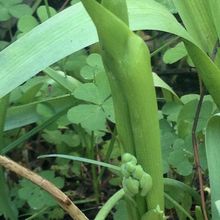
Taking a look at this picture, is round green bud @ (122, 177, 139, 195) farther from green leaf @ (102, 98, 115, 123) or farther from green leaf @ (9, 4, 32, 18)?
green leaf @ (9, 4, 32, 18)

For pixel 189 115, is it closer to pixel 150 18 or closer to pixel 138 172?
pixel 150 18

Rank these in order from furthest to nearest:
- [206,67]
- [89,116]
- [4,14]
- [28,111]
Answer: [4,14] < [28,111] < [89,116] < [206,67]

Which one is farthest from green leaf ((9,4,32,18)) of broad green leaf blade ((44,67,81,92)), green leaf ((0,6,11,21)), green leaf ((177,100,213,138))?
green leaf ((177,100,213,138))

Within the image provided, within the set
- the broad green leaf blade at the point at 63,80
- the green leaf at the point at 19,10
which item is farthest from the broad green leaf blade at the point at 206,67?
the green leaf at the point at 19,10

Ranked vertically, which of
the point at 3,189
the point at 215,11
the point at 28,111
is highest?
the point at 215,11

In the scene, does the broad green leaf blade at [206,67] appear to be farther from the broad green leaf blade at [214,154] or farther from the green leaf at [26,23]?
the green leaf at [26,23]

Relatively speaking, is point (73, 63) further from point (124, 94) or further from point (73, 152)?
point (124, 94)

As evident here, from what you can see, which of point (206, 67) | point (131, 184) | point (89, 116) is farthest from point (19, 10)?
point (131, 184)
